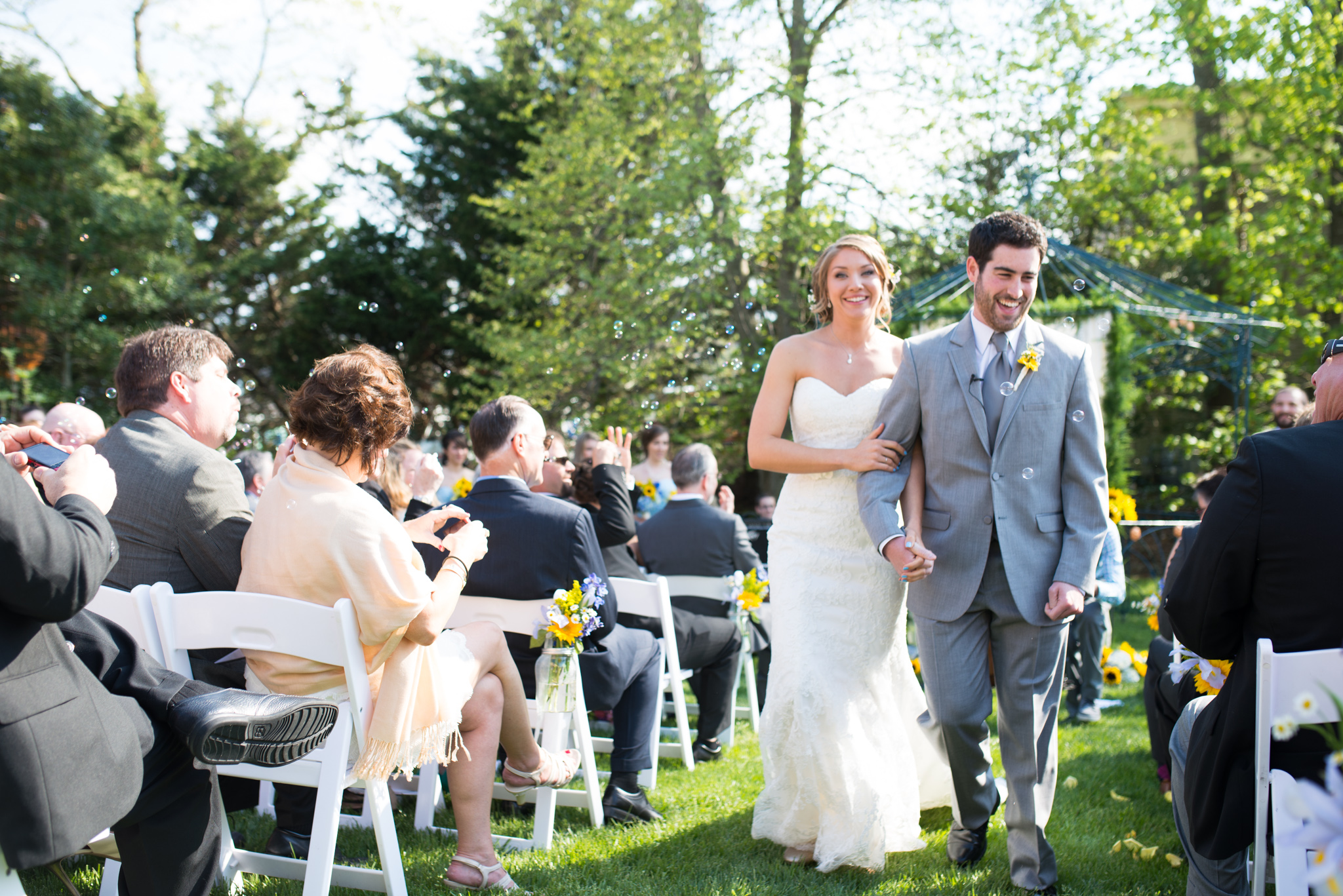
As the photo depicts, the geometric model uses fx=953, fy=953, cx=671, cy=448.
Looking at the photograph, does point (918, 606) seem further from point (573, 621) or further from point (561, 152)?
point (561, 152)

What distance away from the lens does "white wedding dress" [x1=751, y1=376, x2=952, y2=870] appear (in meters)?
3.33

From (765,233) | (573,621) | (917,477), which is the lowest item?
(573,621)

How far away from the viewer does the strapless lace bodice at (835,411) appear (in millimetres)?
3600

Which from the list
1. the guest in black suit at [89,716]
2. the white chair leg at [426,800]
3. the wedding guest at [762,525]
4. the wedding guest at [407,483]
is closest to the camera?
the guest in black suit at [89,716]

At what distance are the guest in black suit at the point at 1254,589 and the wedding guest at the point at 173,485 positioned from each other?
287 centimetres

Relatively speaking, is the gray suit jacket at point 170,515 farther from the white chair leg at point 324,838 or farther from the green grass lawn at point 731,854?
the green grass lawn at point 731,854

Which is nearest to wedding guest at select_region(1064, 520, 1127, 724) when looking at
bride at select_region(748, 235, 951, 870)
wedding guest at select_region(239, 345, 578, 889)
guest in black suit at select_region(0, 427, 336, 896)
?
bride at select_region(748, 235, 951, 870)

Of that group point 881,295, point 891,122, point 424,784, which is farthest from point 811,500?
point 891,122

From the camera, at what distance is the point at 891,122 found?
524 inches

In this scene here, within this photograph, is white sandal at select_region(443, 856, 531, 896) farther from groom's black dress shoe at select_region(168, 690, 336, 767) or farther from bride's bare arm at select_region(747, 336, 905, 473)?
bride's bare arm at select_region(747, 336, 905, 473)

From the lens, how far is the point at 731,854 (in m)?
3.59

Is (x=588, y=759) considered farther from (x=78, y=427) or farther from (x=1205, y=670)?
(x=78, y=427)

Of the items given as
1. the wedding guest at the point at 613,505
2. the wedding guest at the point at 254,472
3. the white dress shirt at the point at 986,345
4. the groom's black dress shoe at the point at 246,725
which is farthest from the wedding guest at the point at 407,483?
the white dress shirt at the point at 986,345

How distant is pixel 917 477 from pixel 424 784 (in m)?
2.26
